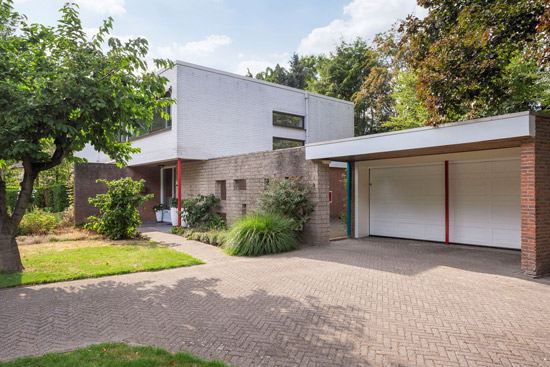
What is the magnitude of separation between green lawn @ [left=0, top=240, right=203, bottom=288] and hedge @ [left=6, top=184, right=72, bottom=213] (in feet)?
28.0

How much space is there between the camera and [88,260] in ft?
26.7

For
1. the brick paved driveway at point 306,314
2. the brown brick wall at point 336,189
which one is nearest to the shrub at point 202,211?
the brick paved driveway at point 306,314

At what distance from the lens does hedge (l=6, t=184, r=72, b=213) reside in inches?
708

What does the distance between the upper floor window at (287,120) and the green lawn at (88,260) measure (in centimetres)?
877

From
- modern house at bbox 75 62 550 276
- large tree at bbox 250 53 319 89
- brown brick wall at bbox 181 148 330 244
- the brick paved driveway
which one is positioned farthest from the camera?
large tree at bbox 250 53 319 89

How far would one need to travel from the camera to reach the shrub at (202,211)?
1280 cm

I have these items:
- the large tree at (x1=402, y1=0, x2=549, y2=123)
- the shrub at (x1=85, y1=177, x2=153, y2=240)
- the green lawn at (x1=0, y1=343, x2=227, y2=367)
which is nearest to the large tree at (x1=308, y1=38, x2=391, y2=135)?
the large tree at (x1=402, y1=0, x2=549, y2=123)

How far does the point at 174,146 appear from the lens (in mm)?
12812

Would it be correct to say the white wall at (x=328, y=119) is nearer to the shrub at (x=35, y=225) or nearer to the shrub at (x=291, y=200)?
the shrub at (x=291, y=200)

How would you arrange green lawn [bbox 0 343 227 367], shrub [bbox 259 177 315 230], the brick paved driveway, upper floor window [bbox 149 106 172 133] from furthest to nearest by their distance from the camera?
upper floor window [bbox 149 106 172 133] → shrub [bbox 259 177 315 230] → the brick paved driveway → green lawn [bbox 0 343 227 367]

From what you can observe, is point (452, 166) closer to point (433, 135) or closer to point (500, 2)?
point (433, 135)

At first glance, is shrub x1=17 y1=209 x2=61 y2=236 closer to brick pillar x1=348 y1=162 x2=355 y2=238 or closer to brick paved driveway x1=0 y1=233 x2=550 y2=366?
brick paved driveway x1=0 y1=233 x2=550 y2=366

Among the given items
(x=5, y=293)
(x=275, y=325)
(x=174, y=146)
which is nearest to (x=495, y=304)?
(x=275, y=325)

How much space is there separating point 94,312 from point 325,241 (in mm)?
6693
